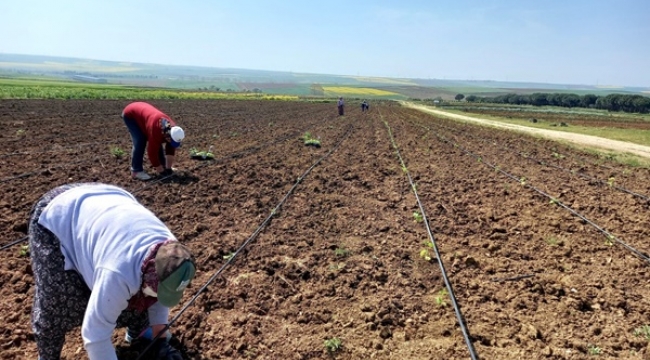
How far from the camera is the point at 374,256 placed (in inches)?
206

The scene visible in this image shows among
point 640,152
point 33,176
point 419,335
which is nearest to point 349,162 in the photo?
point 33,176

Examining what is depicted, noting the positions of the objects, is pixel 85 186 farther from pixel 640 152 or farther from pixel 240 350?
pixel 640 152

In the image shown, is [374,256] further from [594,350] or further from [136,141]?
[136,141]

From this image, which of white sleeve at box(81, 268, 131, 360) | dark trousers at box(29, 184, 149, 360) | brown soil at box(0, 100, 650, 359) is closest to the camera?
white sleeve at box(81, 268, 131, 360)

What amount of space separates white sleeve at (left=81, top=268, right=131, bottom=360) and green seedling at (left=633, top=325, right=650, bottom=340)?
408 cm

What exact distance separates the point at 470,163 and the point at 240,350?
388 inches

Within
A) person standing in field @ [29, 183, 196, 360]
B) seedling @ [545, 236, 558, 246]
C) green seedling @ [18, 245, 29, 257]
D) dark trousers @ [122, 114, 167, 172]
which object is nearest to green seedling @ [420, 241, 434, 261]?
seedling @ [545, 236, 558, 246]

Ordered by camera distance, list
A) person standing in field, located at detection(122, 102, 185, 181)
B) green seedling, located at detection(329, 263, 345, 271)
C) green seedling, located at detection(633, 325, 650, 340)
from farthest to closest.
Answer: person standing in field, located at detection(122, 102, 185, 181)
green seedling, located at detection(329, 263, 345, 271)
green seedling, located at detection(633, 325, 650, 340)

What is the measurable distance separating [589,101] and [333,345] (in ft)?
236

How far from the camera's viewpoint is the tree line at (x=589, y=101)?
54219 mm

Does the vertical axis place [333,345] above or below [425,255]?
below

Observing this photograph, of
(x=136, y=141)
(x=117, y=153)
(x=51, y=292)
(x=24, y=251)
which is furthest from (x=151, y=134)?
(x=51, y=292)

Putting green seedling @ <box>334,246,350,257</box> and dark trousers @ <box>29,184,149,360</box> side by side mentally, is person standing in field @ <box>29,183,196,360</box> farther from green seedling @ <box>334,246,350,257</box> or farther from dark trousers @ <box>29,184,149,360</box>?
green seedling @ <box>334,246,350,257</box>

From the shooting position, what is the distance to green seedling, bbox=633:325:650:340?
3749 mm
